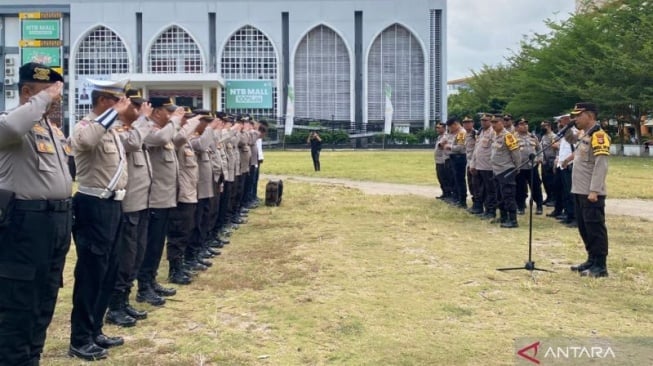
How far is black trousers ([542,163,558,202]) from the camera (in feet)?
36.2

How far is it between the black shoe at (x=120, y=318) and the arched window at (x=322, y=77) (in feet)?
157

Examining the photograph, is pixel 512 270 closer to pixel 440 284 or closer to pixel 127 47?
pixel 440 284

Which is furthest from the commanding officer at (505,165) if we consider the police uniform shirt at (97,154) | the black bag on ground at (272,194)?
the police uniform shirt at (97,154)

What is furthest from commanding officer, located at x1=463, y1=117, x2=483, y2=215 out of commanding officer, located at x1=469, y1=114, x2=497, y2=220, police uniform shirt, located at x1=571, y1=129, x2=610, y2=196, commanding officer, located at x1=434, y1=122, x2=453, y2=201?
police uniform shirt, located at x1=571, y1=129, x2=610, y2=196

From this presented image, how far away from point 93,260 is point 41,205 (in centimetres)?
81

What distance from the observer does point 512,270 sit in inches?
248

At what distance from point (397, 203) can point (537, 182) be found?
2.69m

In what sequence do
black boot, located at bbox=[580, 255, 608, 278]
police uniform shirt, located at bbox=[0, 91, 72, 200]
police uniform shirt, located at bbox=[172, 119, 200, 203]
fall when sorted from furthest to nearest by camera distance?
black boot, located at bbox=[580, 255, 608, 278]
police uniform shirt, located at bbox=[172, 119, 200, 203]
police uniform shirt, located at bbox=[0, 91, 72, 200]

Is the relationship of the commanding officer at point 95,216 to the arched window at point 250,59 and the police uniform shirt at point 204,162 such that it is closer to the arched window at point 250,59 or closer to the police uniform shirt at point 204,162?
the police uniform shirt at point 204,162

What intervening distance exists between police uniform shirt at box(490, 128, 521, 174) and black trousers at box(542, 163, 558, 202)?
5.56 ft

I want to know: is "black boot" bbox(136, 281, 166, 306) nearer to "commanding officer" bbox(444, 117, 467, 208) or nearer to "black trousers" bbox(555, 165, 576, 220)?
"black trousers" bbox(555, 165, 576, 220)

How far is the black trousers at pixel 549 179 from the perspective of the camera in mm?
11031

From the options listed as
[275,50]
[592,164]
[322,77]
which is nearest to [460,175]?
[592,164]

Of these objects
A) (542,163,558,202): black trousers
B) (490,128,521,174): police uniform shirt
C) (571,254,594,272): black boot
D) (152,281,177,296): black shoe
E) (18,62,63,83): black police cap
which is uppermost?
(18,62,63,83): black police cap
